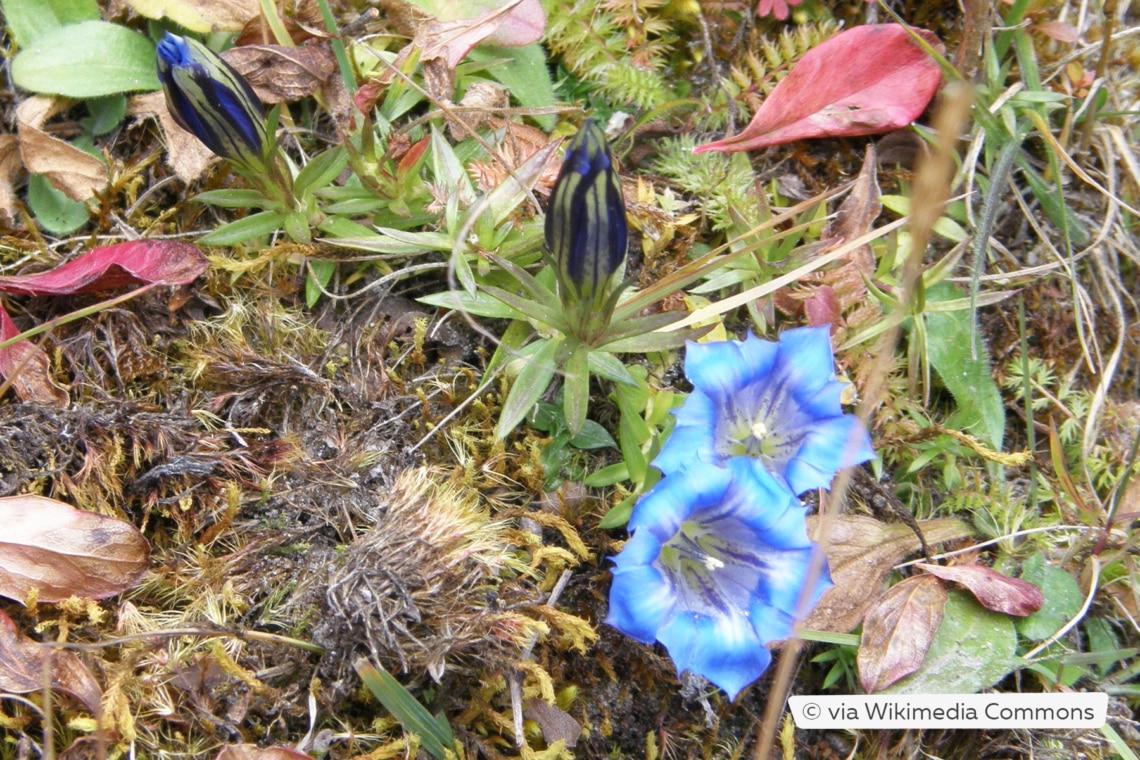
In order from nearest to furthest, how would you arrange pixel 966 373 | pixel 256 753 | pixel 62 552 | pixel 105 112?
pixel 256 753 → pixel 62 552 → pixel 966 373 → pixel 105 112

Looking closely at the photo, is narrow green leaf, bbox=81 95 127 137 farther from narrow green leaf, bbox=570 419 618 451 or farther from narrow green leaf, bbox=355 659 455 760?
narrow green leaf, bbox=355 659 455 760

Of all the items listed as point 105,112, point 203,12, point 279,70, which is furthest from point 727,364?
point 105,112

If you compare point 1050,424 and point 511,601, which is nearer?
point 511,601

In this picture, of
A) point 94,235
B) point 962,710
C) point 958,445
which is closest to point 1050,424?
point 958,445

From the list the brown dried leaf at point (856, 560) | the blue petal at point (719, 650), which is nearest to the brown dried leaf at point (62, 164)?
the blue petal at point (719, 650)

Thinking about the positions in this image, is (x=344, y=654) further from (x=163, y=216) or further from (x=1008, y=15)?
(x=1008, y=15)

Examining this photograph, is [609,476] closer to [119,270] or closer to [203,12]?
[119,270]

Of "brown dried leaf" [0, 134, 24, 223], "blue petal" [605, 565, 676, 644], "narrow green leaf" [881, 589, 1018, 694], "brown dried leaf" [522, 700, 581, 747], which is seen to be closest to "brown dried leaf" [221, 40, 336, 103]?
"brown dried leaf" [0, 134, 24, 223]
